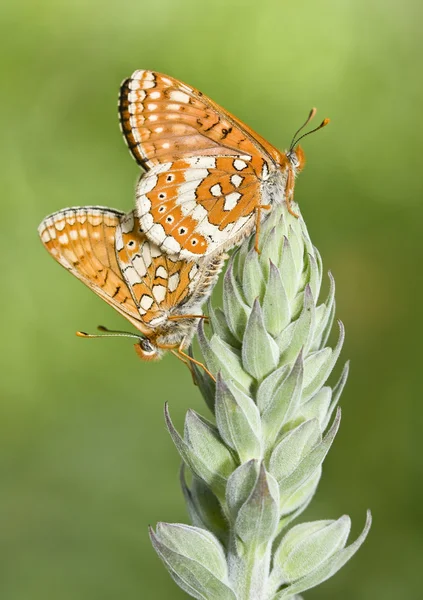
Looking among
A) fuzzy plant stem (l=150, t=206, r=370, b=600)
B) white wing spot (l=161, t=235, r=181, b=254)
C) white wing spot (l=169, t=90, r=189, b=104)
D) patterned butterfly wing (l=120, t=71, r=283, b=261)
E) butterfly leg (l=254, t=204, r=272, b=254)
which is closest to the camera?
fuzzy plant stem (l=150, t=206, r=370, b=600)

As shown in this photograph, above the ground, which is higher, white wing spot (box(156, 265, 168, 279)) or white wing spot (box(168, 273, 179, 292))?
white wing spot (box(156, 265, 168, 279))

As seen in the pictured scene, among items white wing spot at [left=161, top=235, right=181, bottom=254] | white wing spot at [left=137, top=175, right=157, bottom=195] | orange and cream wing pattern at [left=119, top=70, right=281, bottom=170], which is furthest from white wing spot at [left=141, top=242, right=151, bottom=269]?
orange and cream wing pattern at [left=119, top=70, right=281, bottom=170]

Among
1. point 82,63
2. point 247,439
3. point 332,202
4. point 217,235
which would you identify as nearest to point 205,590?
point 247,439

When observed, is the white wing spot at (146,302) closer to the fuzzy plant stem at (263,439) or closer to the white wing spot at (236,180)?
the white wing spot at (236,180)

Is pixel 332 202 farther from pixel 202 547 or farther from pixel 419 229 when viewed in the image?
pixel 202 547

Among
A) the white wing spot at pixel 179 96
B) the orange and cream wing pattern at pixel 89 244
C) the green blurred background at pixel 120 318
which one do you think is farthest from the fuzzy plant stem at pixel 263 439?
the green blurred background at pixel 120 318

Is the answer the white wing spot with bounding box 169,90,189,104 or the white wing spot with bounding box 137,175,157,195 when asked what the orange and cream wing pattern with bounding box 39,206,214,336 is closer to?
the white wing spot with bounding box 137,175,157,195
